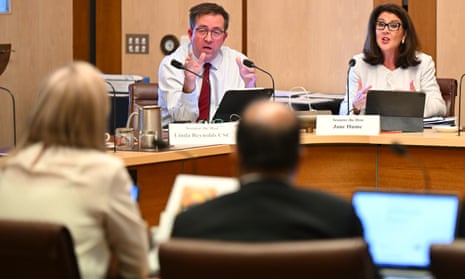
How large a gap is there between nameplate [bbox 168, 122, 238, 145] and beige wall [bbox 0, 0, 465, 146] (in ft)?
9.11

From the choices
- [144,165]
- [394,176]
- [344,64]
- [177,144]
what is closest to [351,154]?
[394,176]

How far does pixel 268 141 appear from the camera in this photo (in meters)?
2.07

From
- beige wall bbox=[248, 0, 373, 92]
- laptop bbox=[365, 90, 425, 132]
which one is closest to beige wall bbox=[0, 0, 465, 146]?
beige wall bbox=[248, 0, 373, 92]

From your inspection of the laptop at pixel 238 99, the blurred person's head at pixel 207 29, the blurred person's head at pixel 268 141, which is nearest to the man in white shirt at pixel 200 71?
the blurred person's head at pixel 207 29

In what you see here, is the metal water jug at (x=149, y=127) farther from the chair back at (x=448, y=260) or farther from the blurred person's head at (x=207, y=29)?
the chair back at (x=448, y=260)

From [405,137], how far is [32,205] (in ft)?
8.54

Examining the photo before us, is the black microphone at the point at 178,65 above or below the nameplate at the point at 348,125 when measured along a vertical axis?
above

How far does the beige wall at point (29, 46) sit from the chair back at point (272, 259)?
238 inches

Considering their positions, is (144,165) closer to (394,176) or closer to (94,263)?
(394,176)

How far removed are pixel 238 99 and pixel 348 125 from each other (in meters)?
0.59

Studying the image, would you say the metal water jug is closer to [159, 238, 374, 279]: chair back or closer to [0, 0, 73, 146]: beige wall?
[159, 238, 374, 279]: chair back

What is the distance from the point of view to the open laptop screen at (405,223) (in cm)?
262

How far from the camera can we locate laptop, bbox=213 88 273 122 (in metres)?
4.91

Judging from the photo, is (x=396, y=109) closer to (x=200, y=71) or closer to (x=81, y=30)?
(x=200, y=71)
